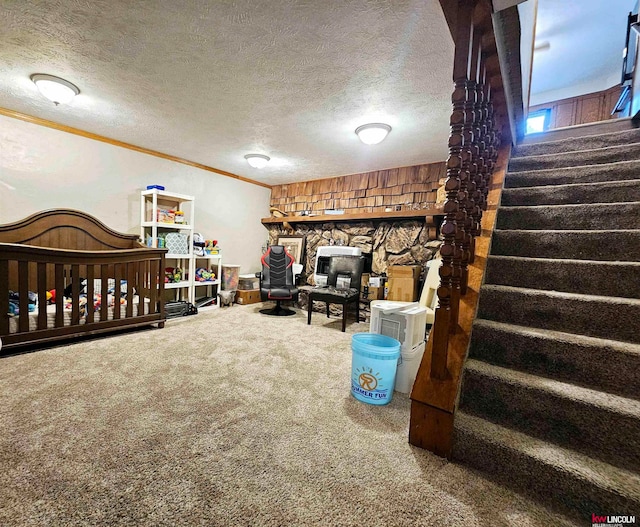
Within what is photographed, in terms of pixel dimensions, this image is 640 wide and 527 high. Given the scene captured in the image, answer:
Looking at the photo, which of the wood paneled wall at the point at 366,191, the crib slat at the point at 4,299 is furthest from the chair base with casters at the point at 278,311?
the crib slat at the point at 4,299

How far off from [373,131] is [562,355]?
7.92 feet

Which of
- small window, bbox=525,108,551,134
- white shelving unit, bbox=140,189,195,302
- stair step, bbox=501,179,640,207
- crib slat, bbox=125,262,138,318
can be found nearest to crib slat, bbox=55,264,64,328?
crib slat, bbox=125,262,138,318

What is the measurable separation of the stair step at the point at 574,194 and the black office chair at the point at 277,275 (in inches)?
113

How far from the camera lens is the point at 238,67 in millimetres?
2000

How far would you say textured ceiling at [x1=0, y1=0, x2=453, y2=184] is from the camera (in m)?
1.56

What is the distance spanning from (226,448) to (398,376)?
1.19 m

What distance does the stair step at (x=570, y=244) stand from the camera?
5.01ft

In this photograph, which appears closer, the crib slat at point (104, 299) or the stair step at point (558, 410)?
the stair step at point (558, 410)

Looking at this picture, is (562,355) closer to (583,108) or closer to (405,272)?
(405,272)

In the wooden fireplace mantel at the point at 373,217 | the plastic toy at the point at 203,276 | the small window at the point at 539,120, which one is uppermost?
the small window at the point at 539,120

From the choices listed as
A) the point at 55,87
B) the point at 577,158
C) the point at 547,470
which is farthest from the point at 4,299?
the point at 577,158

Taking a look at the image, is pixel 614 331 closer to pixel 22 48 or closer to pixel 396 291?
pixel 396 291

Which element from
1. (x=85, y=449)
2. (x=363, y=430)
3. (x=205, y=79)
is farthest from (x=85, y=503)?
(x=205, y=79)

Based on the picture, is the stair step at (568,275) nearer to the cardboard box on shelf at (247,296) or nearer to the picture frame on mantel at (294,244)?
the picture frame on mantel at (294,244)
